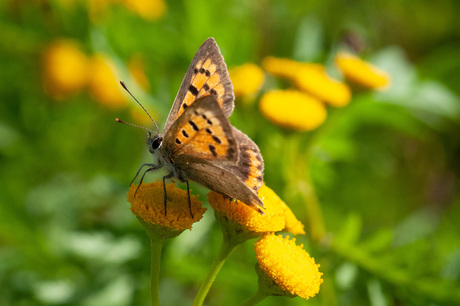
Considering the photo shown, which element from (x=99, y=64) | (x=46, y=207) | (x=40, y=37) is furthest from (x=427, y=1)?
(x=46, y=207)

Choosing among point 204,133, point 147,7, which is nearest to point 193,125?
point 204,133

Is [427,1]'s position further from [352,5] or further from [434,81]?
[434,81]

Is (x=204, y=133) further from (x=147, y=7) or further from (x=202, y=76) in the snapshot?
(x=147, y=7)

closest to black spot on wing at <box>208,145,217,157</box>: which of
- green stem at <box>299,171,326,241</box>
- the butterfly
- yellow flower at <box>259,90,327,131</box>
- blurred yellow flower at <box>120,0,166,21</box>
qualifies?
the butterfly

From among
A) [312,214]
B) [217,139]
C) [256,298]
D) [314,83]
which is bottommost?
[312,214]

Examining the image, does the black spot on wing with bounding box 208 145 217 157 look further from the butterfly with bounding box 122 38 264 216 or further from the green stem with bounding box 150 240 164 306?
the green stem with bounding box 150 240 164 306

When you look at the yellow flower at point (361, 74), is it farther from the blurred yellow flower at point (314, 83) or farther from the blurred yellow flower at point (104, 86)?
the blurred yellow flower at point (104, 86)
